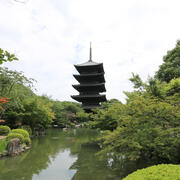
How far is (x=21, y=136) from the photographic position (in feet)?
31.6

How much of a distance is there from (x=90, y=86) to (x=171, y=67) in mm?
11608

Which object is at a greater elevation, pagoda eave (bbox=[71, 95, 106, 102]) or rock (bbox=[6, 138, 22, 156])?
pagoda eave (bbox=[71, 95, 106, 102])

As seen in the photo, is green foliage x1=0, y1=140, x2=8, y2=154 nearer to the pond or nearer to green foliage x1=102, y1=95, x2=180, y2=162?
the pond

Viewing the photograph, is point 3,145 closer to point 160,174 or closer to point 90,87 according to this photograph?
point 160,174

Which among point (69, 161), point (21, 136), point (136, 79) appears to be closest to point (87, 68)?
point (21, 136)

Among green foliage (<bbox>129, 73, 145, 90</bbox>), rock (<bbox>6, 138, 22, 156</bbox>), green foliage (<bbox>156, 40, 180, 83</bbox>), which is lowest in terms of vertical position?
rock (<bbox>6, 138, 22, 156</bbox>)

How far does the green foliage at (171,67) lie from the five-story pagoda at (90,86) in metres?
9.14

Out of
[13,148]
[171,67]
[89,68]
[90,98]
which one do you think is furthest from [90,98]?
[13,148]

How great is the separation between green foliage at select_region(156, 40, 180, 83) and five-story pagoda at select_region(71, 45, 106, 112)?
914cm

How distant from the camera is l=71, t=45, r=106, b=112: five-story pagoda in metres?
21.8

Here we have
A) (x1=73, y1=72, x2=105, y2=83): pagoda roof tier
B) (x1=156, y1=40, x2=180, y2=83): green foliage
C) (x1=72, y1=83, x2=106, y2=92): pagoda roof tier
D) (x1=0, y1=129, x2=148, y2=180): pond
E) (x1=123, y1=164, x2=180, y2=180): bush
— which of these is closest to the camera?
(x1=123, y1=164, x2=180, y2=180): bush

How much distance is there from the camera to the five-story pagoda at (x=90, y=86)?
21.8m

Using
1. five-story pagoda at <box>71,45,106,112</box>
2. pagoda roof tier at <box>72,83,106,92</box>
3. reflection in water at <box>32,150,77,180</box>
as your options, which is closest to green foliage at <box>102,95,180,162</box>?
reflection in water at <box>32,150,77,180</box>

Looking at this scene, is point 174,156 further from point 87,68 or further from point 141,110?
→ point 87,68
